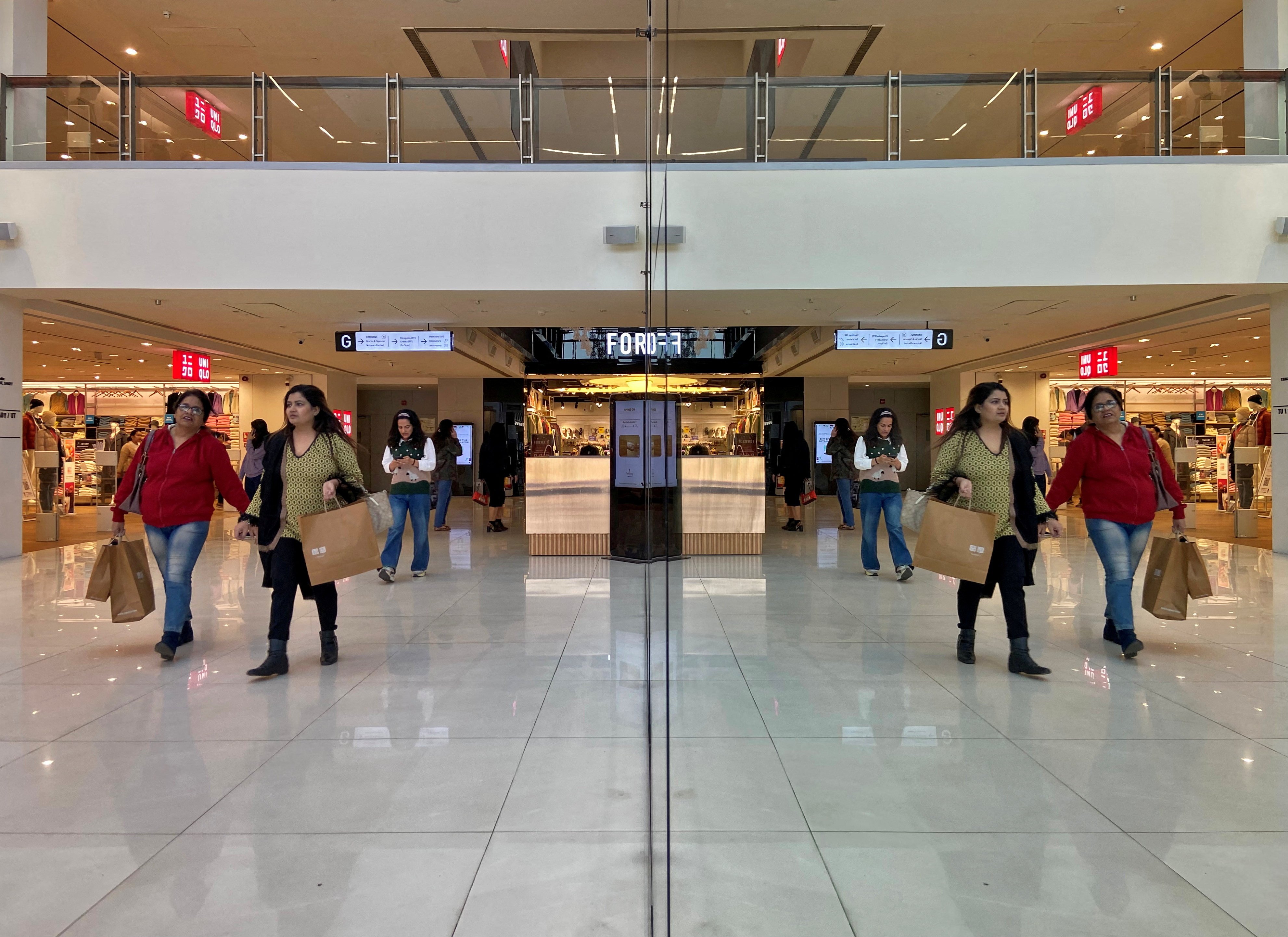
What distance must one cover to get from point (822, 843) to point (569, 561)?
705cm

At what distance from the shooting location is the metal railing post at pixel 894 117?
8.66 meters

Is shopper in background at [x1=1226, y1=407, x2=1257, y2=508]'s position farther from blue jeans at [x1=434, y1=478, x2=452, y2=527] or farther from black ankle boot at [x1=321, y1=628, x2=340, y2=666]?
black ankle boot at [x1=321, y1=628, x2=340, y2=666]

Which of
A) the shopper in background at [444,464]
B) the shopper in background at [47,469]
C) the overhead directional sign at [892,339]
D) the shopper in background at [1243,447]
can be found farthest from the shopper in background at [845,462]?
the shopper in background at [47,469]

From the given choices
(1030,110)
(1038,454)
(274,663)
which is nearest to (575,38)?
(1030,110)

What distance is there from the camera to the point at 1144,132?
8.60 m

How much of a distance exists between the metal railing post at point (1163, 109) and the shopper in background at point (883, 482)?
4526 mm

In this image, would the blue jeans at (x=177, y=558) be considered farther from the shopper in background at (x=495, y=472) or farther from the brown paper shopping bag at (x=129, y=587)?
the shopper in background at (x=495, y=472)

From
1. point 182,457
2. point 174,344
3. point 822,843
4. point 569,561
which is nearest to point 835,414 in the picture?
point 569,561

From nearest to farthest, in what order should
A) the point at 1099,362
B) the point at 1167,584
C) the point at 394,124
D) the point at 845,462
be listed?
the point at 1167,584 → the point at 394,124 → the point at 845,462 → the point at 1099,362

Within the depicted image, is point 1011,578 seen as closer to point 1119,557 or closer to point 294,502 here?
point 1119,557

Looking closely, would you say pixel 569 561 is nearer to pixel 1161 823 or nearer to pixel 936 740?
pixel 936 740

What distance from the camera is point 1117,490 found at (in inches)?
177

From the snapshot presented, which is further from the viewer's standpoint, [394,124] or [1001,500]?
[394,124]

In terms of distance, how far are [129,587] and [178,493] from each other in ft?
1.98
